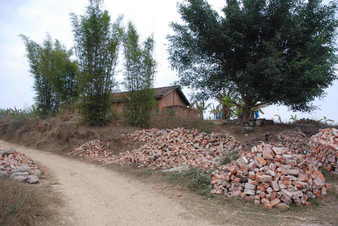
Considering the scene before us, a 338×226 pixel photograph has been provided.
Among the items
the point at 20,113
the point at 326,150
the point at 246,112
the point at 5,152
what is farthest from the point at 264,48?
the point at 20,113

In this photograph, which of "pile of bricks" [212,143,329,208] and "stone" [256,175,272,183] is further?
"stone" [256,175,272,183]

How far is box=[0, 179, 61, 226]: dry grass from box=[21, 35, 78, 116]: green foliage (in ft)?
32.8

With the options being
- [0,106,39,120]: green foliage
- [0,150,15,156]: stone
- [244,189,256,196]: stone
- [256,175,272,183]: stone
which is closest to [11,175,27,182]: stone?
[0,150,15,156]: stone

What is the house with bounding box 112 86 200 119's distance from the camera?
11.1 metres

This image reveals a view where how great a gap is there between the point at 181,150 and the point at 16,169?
4.30 m

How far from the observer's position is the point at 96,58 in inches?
409

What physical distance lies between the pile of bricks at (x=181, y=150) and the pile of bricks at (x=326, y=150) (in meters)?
1.80

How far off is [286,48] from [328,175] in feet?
15.7

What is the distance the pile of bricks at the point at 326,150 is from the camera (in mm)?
5695

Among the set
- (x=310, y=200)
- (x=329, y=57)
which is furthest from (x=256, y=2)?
(x=310, y=200)

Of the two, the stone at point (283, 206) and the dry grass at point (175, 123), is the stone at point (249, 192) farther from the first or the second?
the dry grass at point (175, 123)

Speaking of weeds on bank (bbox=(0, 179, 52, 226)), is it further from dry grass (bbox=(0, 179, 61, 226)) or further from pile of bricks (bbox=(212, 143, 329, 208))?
pile of bricks (bbox=(212, 143, 329, 208))

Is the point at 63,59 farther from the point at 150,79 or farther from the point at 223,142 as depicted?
the point at 223,142

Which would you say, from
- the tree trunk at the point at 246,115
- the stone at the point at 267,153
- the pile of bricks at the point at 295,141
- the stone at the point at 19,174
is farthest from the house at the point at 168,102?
the stone at the point at 19,174
